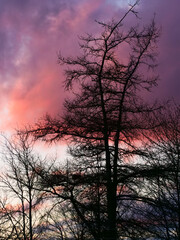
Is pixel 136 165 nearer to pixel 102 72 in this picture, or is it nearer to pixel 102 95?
pixel 102 95

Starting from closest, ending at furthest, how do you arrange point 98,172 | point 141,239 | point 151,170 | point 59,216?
1. point 151,170
2. point 98,172
3. point 141,239
4. point 59,216

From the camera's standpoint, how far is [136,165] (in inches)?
348

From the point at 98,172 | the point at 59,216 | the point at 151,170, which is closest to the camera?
the point at 151,170

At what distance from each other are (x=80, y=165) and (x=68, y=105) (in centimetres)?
205

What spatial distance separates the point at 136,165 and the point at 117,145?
900 mm

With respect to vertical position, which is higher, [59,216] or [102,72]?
[102,72]

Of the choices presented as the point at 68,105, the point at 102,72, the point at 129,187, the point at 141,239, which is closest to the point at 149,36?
the point at 102,72

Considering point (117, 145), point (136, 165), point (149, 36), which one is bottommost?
point (136, 165)

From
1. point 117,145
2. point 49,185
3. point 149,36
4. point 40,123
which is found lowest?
point 49,185

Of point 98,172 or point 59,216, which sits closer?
point 98,172

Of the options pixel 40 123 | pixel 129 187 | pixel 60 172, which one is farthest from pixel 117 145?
pixel 40 123

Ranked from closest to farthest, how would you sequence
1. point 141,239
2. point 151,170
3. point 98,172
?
point 151,170
point 98,172
point 141,239

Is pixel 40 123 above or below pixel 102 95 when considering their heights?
below

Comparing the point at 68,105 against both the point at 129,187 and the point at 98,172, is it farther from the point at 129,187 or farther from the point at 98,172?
the point at 129,187
